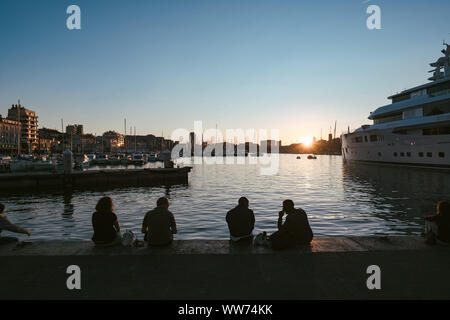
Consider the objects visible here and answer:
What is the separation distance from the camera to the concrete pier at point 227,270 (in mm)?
5172

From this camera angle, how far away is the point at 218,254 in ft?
22.8

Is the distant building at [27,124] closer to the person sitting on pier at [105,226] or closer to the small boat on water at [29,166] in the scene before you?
the small boat on water at [29,166]

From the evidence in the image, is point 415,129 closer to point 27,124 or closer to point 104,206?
point 104,206

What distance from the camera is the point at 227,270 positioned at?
611 cm

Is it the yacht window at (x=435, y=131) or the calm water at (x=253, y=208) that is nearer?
the calm water at (x=253, y=208)

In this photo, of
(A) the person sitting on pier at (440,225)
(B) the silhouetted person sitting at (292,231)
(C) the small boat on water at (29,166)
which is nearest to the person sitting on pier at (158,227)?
(B) the silhouetted person sitting at (292,231)

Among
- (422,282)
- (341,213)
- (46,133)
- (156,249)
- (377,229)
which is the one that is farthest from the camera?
(46,133)

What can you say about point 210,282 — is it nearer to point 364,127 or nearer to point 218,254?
point 218,254

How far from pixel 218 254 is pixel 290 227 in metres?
1.88

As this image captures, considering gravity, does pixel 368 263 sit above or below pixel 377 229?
above

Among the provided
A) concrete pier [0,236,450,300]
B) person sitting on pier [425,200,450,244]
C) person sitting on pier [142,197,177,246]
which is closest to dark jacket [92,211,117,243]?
concrete pier [0,236,450,300]

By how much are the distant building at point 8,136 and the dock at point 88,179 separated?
133m

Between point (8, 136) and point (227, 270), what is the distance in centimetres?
Result: 18089
